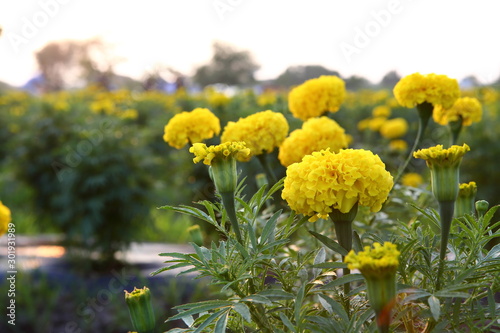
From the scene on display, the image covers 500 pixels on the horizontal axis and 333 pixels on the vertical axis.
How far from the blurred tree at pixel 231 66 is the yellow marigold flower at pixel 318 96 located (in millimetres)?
16863

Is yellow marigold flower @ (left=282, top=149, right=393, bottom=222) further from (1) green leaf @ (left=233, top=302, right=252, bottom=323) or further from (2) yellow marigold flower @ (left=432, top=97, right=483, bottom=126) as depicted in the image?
(2) yellow marigold flower @ (left=432, top=97, right=483, bottom=126)

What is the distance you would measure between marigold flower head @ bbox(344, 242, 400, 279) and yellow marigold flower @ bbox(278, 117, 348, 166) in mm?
641

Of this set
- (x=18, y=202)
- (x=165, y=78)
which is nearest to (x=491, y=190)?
(x=18, y=202)

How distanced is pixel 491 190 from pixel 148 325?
3.67m

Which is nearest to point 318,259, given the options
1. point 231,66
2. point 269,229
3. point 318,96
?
Result: point 269,229

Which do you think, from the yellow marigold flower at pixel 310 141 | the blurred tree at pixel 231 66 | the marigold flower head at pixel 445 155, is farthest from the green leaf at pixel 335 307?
the blurred tree at pixel 231 66

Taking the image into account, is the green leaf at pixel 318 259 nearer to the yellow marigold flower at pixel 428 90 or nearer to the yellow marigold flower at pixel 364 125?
the yellow marigold flower at pixel 428 90

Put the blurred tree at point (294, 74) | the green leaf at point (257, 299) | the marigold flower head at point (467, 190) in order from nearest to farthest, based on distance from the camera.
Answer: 1. the green leaf at point (257, 299)
2. the marigold flower head at point (467, 190)
3. the blurred tree at point (294, 74)

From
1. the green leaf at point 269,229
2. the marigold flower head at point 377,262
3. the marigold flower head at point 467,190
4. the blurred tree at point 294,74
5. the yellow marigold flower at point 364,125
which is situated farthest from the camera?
the blurred tree at point 294,74

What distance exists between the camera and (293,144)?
1299 millimetres

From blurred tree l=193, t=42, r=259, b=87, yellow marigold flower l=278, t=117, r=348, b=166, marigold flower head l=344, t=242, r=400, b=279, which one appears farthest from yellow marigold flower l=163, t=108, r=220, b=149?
blurred tree l=193, t=42, r=259, b=87

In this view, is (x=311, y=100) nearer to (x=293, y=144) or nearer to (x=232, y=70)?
(x=293, y=144)

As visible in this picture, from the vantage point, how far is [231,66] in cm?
1941

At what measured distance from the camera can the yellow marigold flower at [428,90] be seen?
132cm
